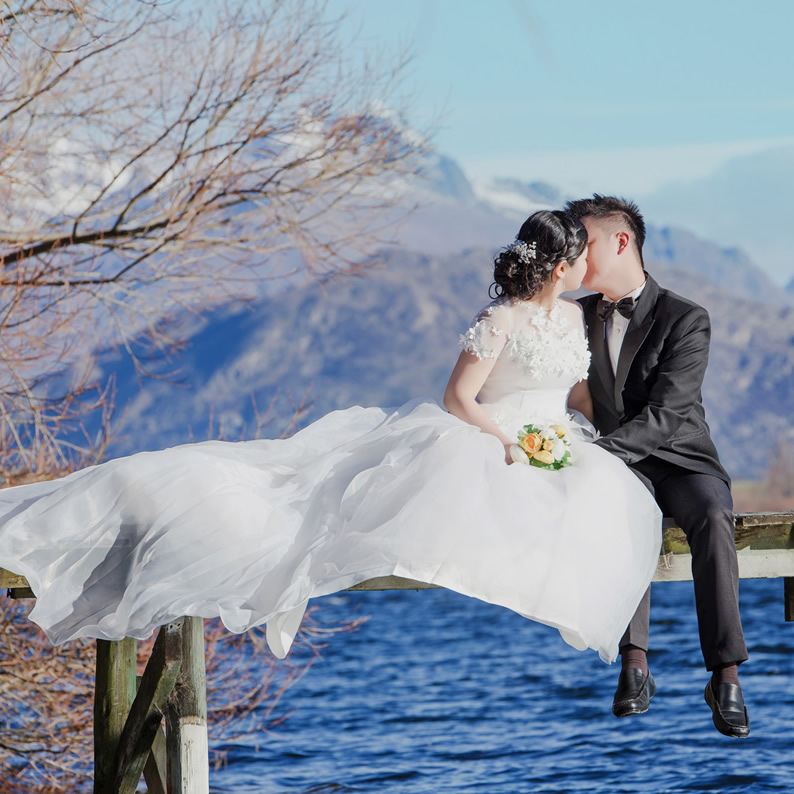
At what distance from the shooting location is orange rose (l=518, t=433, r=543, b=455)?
178 inches

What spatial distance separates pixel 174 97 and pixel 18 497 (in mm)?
4027

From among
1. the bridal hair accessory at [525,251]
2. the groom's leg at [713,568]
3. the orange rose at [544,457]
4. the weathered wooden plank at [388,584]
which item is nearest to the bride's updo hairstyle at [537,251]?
the bridal hair accessory at [525,251]

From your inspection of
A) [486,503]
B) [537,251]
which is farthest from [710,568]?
[537,251]

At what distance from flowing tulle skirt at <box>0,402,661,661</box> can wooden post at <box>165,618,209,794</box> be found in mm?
670

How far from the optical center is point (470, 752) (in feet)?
46.5

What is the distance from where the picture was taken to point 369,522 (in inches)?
166

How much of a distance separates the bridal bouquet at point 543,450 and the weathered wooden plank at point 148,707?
1.55 metres

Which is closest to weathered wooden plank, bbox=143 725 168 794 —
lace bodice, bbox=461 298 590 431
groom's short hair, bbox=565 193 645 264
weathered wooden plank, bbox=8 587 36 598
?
weathered wooden plank, bbox=8 587 36 598

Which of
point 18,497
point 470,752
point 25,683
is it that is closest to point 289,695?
point 470,752

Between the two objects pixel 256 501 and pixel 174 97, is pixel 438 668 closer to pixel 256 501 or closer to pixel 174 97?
pixel 174 97

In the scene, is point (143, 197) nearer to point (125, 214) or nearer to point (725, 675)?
point (125, 214)

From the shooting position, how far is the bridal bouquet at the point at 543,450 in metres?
4.52

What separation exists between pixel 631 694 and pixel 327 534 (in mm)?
1307

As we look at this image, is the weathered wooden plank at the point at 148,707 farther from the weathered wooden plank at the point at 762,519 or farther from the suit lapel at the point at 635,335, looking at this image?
the weathered wooden plank at the point at 762,519
